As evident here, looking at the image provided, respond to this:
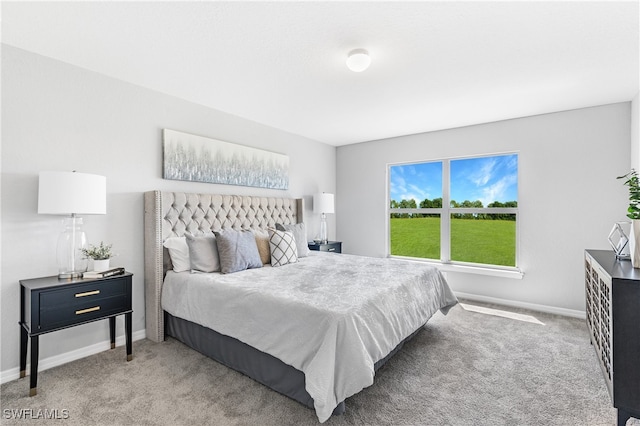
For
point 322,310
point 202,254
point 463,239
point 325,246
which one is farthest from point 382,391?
point 463,239

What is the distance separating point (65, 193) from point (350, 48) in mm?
2367

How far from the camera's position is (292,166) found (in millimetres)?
4793

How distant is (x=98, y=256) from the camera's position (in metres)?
2.55

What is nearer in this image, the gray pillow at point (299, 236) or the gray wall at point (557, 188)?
the gray wall at point (557, 188)

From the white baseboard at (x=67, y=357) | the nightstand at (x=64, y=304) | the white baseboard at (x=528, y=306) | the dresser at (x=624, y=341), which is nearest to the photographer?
the dresser at (x=624, y=341)

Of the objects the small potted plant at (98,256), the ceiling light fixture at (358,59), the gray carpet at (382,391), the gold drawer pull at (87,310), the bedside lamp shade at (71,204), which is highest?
the ceiling light fixture at (358,59)

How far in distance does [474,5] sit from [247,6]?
4.46 ft

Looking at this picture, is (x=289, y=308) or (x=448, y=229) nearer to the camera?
(x=289, y=308)

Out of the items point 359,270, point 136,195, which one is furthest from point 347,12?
point 136,195

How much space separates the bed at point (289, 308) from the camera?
1.75m

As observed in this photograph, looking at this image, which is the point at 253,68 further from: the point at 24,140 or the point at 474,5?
the point at 24,140

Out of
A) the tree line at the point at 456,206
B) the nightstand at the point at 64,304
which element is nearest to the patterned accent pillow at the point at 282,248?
the nightstand at the point at 64,304

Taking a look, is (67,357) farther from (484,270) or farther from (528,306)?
(528,306)

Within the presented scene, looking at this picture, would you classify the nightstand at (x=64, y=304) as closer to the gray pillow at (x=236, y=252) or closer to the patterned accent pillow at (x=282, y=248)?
the gray pillow at (x=236, y=252)
